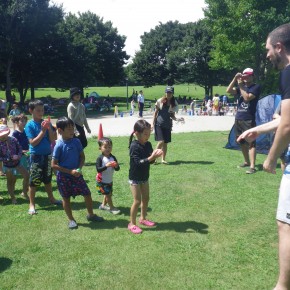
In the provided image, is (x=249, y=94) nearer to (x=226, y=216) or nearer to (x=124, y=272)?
(x=226, y=216)

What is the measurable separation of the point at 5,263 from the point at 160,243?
1.85 m

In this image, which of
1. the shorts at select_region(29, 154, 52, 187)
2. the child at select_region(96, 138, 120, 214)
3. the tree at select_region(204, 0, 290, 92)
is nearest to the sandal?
the shorts at select_region(29, 154, 52, 187)

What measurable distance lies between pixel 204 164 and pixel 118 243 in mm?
5044

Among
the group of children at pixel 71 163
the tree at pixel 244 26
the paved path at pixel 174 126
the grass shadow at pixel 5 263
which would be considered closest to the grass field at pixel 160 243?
the grass shadow at pixel 5 263

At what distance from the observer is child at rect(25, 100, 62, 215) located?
5.67 m

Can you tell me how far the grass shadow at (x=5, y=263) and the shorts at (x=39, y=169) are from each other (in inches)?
65.9

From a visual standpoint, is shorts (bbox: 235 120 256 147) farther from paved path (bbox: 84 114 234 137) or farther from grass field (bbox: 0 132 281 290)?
paved path (bbox: 84 114 234 137)

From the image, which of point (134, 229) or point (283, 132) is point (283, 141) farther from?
point (134, 229)

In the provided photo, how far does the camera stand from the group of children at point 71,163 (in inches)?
189

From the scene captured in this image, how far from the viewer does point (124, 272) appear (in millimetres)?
3789

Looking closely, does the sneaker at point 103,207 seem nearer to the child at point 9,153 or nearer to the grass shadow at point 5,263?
the child at point 9,153

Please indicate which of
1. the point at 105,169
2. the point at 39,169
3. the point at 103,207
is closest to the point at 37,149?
the point at 39,169

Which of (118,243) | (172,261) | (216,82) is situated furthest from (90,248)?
(216,82)

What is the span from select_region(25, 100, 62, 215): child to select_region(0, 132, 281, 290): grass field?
0.50 m
